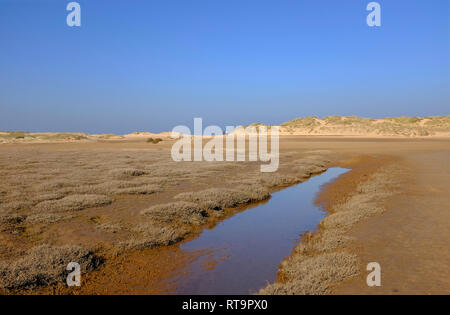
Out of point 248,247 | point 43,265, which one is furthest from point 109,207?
point 248,247

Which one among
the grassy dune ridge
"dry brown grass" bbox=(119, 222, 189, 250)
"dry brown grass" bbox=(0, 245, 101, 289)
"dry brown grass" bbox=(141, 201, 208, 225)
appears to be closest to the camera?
"dry brown grass" bbox=(0, 245, 101, 289)

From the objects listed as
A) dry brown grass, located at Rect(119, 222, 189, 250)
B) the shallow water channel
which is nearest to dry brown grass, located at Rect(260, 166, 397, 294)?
the shallow water channel

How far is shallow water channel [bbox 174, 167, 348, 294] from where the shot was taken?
6672mm

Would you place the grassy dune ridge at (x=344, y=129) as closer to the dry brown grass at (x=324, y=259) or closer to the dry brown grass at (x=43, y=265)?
the dry brown grass at (x=324, y=259)

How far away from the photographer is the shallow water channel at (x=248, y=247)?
263 inches

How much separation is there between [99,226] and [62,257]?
254 centimetres

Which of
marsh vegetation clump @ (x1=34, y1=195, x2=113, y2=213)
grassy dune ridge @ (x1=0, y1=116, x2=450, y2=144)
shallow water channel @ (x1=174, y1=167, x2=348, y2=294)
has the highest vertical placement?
grassy dune ridge @ (x1=0, y1=116, x2=450, y2=144)

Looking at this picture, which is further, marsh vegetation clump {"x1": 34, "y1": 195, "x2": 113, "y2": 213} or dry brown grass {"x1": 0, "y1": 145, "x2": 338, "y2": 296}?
marsh vegetation clump {"x1": 34, "y1": 195, "x2": 113, "y2": 213}

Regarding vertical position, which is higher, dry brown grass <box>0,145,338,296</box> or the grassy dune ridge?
the grassy dune ridge

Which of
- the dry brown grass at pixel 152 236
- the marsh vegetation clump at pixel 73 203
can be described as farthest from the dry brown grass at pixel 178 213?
the marsh vegetation clump at pixel 73 203

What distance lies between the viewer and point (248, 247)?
8.96 meters

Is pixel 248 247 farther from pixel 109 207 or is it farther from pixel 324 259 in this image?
pixel 109 207

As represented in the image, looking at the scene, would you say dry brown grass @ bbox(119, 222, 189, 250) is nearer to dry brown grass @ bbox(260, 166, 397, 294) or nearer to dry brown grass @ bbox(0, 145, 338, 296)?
dry brown grass @ bbox(0, 145, 338, 296)
